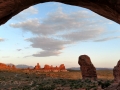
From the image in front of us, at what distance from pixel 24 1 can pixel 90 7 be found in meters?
3.53

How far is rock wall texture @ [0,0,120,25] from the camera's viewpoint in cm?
859

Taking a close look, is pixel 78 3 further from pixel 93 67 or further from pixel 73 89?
pixel 93 67

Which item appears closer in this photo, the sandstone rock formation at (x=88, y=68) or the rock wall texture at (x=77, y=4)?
the rock wall texture at (x=77, y=4)

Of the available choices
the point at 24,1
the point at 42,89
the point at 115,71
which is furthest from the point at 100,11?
the point at 115,71

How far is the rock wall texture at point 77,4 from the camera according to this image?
338 inches

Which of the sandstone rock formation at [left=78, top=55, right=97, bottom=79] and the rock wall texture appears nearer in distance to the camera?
the rock wall texture

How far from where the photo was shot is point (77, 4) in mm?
10266

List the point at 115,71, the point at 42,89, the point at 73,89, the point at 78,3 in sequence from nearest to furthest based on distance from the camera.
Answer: the point at 78,3 → the point at 73,89 → the point at 42,89 → the point at 115,71

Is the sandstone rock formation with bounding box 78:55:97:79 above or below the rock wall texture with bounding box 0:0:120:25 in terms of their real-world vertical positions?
below

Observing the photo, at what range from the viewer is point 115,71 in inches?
1507

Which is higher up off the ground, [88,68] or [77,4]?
[77,4]

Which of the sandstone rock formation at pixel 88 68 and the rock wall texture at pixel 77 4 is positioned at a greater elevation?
the rock wall texture at pixel 77 4

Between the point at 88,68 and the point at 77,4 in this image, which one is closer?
the point at 77,4

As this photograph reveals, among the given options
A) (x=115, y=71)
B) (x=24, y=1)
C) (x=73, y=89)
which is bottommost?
(x=73, y=89)
